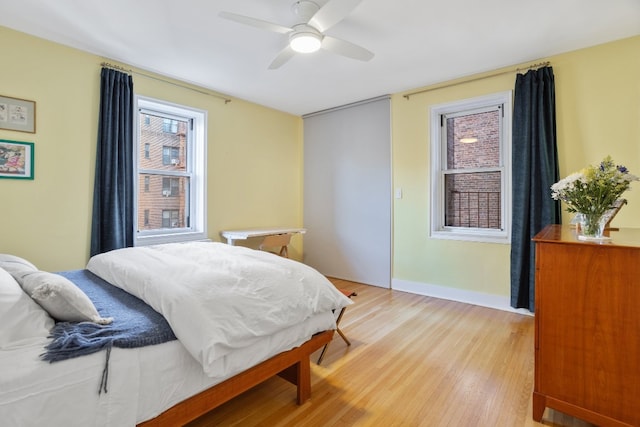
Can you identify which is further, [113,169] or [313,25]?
[113,169]

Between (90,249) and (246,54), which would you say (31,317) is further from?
(246,54)

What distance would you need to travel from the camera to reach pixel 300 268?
74.9 inches

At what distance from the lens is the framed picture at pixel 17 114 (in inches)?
97.7

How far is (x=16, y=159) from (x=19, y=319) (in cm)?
215

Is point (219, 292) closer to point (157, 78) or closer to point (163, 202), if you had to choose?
point (163, 202)

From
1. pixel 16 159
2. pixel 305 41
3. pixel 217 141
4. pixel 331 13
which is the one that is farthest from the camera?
pixel 217 141

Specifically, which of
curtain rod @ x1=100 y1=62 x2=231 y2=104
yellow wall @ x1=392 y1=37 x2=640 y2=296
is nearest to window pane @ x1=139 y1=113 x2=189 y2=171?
curtain rod @ x1=100 y1=62 x2=231 y2=104

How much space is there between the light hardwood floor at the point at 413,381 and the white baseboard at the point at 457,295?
22 cm

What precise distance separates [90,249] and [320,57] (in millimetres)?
2830

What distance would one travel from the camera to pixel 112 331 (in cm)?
119

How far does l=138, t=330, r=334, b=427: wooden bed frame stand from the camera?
4.09 ft

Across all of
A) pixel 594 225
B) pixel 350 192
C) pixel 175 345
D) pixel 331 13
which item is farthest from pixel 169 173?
pixel 594 225

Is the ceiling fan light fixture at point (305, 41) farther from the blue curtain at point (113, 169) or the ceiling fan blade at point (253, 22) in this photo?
the blue curtain at point (113, 169)

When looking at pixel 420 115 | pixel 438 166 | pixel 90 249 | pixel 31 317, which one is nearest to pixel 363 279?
pixel 438 166
